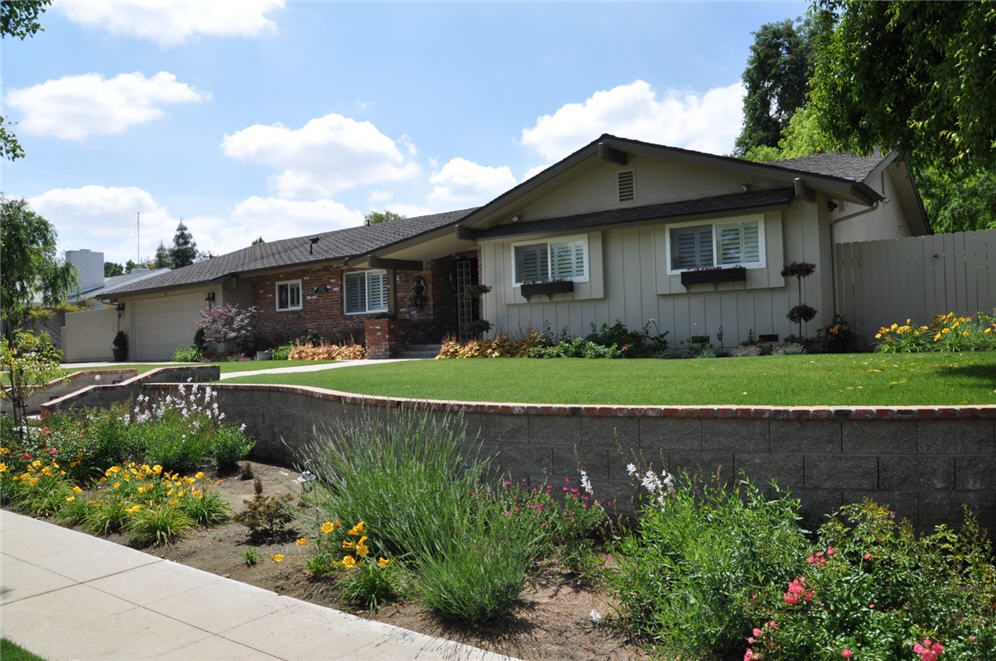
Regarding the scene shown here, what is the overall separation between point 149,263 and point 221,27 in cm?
7194

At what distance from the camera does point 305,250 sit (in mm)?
23469

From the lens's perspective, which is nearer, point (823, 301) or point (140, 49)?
point (140, 49)

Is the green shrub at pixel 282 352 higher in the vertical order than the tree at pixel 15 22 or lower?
lower

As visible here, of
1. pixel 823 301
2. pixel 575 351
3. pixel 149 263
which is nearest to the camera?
pixel 823 301

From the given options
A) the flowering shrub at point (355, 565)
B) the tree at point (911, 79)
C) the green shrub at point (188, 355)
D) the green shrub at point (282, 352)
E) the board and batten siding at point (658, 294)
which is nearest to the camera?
the flowering shrub at point (355, 565)

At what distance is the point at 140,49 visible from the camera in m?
10.7

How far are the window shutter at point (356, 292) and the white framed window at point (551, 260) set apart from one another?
6495mm

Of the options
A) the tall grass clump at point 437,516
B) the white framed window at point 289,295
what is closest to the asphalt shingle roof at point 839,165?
the tall grass clump at point 437,516

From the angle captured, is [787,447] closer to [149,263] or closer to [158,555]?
[158,555]

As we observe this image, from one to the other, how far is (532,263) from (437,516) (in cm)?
1137

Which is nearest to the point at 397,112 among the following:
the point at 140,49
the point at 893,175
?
the point at 140,49

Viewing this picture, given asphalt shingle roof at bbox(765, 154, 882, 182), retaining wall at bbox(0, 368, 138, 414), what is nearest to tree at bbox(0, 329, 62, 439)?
retaining wall at bbox(0, 368, 138, 414)

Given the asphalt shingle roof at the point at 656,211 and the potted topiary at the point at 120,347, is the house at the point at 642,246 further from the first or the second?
the potted topiary at the point at 120,347

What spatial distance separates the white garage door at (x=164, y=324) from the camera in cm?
2495
